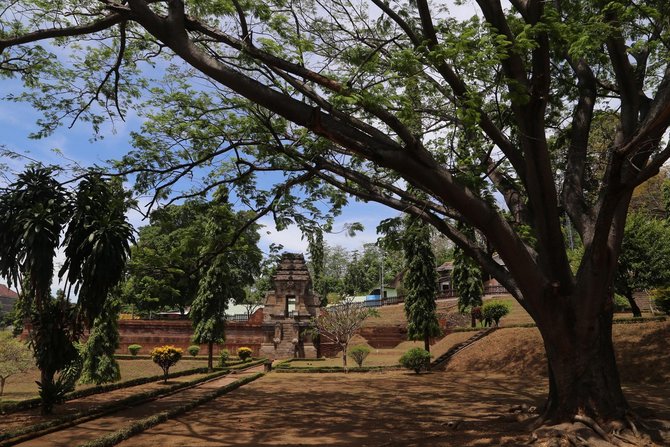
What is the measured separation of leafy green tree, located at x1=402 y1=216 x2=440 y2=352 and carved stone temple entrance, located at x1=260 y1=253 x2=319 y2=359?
29.2 ft

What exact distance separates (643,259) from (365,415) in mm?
17483

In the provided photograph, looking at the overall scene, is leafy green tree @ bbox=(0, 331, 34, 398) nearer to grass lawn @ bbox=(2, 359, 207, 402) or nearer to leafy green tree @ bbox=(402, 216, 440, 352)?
grass lawn @ bbox=(2, 359, 207, 402)

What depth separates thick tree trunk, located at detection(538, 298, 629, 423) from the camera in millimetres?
6695

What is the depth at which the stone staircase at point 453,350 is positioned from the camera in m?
22.5

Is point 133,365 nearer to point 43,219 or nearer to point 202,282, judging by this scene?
point 202,282

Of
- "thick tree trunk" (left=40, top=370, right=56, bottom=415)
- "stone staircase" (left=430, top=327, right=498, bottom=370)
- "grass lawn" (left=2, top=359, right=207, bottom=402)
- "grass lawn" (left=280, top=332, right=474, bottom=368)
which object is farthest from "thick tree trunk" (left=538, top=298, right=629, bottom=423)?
"grass lawn" (left=280, top=332, right=474, bottom=368)

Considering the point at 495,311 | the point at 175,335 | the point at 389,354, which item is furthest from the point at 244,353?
the point at 495,311

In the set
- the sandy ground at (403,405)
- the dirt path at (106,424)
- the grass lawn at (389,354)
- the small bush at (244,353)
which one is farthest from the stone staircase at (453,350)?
the dirt path at (106,424)

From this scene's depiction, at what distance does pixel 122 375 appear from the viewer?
21656 millimetres

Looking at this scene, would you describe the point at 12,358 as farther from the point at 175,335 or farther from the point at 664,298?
the point at 664,298

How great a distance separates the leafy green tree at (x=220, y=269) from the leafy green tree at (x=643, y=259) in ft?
53.3

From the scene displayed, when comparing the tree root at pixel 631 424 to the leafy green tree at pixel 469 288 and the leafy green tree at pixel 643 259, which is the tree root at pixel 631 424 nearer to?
the leafy green tree at pixel 643 259

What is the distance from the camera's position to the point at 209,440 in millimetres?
7977

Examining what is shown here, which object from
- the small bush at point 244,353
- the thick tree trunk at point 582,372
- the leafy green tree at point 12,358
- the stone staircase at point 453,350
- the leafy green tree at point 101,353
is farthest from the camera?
the small bush at point 244,353
